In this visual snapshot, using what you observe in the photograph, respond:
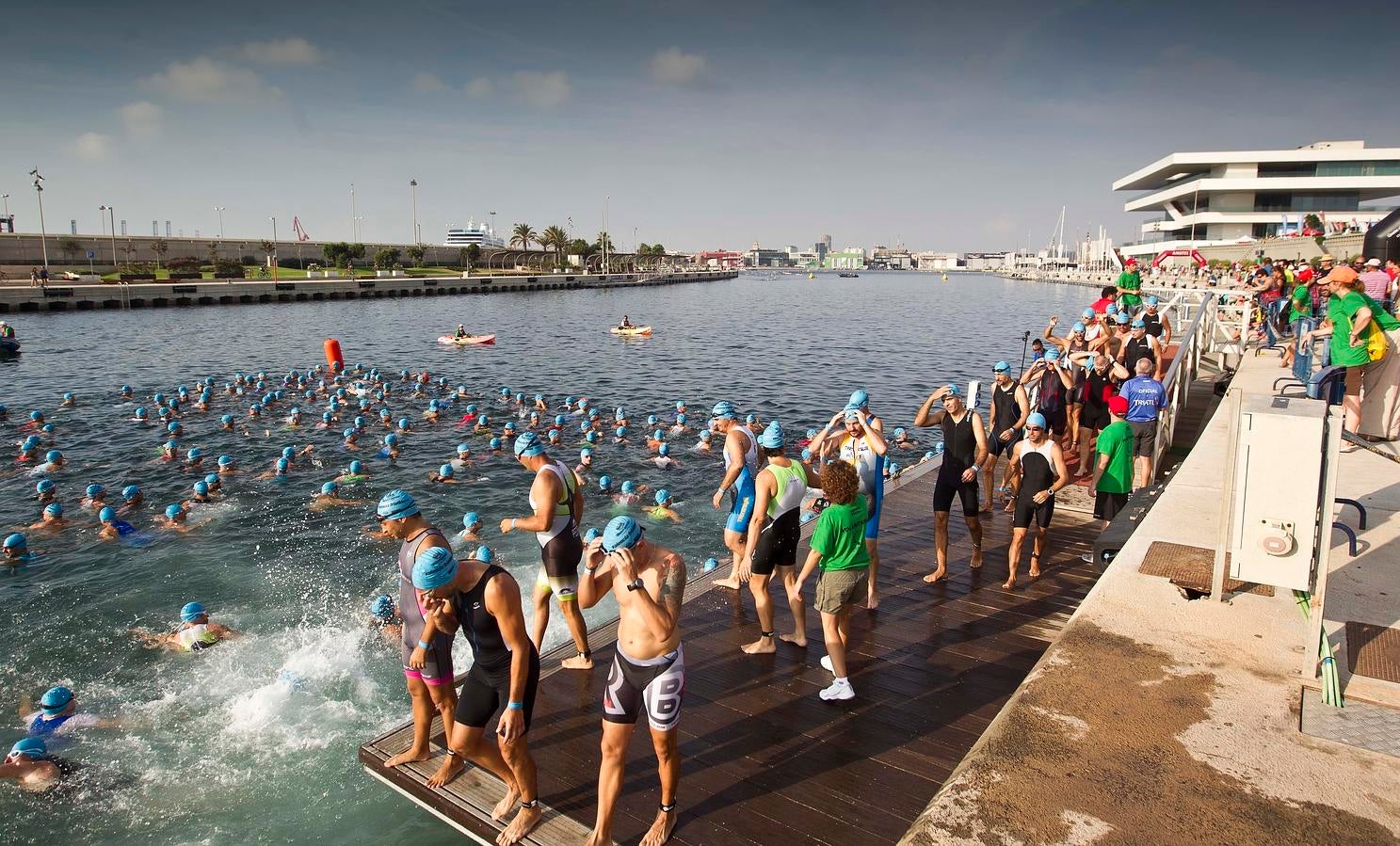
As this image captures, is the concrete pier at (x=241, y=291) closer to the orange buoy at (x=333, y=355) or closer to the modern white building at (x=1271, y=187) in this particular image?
the orange buoy at (x=333, y=355)

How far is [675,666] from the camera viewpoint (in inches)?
187

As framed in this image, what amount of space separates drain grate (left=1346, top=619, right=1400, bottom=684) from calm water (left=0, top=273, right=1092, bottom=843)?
7048 millimetres

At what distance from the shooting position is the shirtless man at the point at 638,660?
183 inches

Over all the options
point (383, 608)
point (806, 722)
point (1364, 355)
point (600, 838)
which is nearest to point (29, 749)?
point (383, 608)

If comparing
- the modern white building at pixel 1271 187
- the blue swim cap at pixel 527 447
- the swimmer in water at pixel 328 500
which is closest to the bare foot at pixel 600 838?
the blue swim cap at pixel 527 447

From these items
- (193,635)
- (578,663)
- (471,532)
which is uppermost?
(578,663)

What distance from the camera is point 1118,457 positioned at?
30.4 ft

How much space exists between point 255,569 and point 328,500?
146 inches

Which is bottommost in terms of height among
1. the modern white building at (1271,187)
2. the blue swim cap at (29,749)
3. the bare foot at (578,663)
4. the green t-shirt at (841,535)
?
the blue swim cap at (29,749)

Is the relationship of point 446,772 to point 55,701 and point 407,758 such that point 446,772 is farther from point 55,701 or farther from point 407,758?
point 55,701

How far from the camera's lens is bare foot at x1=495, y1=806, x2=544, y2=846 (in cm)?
505

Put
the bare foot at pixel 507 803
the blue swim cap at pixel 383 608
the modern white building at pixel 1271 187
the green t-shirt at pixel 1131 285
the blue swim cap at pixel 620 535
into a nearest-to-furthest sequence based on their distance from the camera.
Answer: the blue swim cap at pixel 620 535 → the bare foot at pixel 507 803 → the blue swim cap at pixel 383 608 → the green t-shirt at pixel 1131 285 → the modern white building at pixel 1271 187

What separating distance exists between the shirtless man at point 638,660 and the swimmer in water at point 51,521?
15.3 meters

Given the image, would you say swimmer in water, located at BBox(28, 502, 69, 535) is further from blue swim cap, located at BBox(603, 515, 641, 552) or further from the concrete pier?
the concrete pier
